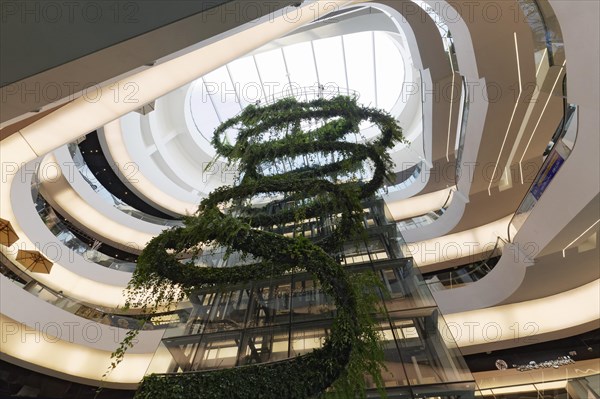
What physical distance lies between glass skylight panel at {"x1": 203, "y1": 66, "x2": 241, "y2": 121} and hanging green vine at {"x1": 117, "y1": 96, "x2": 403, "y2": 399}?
12.4m

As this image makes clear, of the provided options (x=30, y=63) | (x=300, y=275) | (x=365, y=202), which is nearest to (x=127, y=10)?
(x=30, y=63)

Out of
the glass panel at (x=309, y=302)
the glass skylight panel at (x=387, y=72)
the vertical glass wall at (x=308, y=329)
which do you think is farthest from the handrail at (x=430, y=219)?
the glass skylight panel at (x=387, y=72)

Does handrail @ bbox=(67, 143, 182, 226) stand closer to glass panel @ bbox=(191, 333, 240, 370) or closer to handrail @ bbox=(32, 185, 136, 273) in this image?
handrail @ bbox=(32, 185, 136, 273)

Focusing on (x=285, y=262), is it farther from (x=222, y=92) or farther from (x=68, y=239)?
(x=222, y=92)

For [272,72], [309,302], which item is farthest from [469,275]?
[272,72]

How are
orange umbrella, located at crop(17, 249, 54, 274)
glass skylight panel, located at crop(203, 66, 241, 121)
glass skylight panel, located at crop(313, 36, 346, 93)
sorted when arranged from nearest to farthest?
orange umbrella, located at crop(17, 249, 54, 274) < glass skylight panel, located at crop(313, 36, 346, 93) < glass skylight panel, located at crop(203, 66, 241, 121)

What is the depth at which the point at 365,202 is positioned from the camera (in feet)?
23.7

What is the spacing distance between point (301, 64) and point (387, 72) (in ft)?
16.0

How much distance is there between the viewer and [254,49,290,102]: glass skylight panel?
17.9 metres

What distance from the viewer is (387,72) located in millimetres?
18234

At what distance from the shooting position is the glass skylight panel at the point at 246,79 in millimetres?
18125

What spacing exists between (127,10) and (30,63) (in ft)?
2.29

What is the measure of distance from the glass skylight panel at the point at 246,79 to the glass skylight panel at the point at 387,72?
6.87 m

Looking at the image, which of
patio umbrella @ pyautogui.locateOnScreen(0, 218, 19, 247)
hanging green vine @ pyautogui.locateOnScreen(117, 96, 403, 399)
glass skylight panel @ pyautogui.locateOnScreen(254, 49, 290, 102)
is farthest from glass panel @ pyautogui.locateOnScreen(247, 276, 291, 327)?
glass skylight panel @ pyautogui.locateOnScreen(254, 49, 290, 102)
